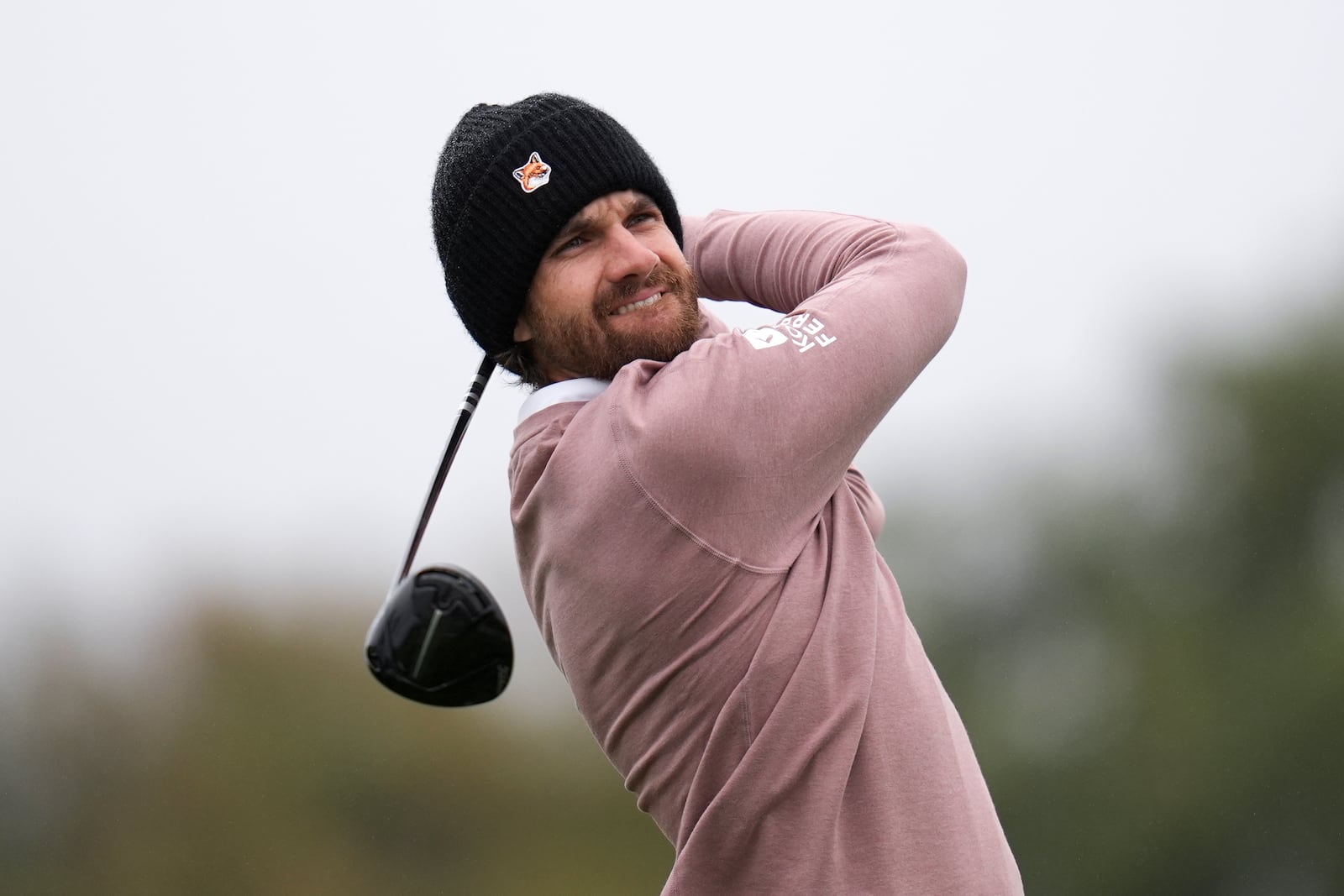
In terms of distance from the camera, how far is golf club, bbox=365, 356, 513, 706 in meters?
1.89

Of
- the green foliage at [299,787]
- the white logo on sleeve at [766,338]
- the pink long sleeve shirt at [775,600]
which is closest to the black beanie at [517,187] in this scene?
the pink long sleeve shirt at [775,600]

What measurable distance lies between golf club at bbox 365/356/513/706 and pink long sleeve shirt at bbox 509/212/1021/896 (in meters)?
0.13

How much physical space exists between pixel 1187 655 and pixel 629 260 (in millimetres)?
22251

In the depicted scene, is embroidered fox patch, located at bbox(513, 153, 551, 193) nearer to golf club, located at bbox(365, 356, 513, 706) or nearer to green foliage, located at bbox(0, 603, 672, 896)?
golf club, located at bbox(365, 356, 513, 706)

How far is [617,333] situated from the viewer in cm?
205

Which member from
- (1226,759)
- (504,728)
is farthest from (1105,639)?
(504,728)

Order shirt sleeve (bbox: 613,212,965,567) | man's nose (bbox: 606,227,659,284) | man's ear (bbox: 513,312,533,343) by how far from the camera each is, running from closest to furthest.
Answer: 1. shirt sleeve (bbox: 613,212,965,567)
2. man's nose (bbox: 606,227,659,284)
3. man's ear (bbox: 513,312,533,343)

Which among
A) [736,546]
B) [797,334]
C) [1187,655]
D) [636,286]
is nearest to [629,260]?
[636,286]

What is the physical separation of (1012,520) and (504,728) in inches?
344

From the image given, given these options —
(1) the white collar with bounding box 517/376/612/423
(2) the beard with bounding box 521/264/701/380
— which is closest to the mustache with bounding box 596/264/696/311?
(2) the beard with bounding box 521/264/701/380

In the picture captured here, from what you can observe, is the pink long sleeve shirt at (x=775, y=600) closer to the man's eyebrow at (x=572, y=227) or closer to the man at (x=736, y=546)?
the man at (x=736, y=546)

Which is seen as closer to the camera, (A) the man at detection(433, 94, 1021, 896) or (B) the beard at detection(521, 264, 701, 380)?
(A) the man at detection(433, 94, 1021, 896)

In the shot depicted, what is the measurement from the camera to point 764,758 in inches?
72.9

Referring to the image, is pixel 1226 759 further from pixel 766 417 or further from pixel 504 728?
pixel 766 417
